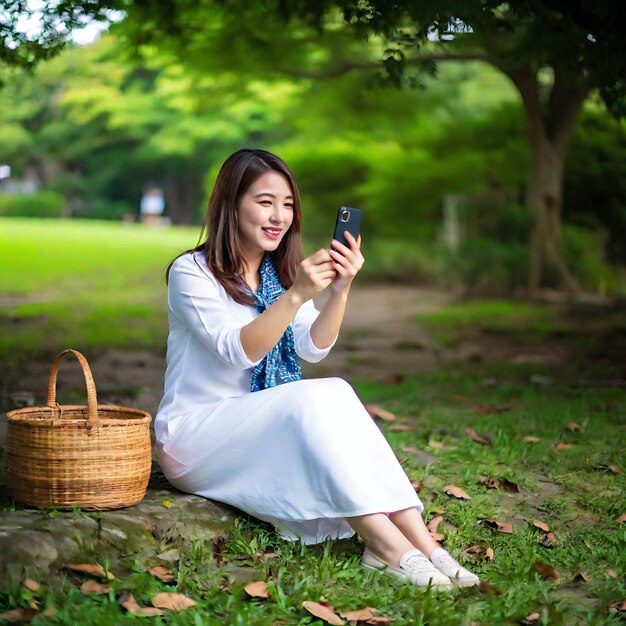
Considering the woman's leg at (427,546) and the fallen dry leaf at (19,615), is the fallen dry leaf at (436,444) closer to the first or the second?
the woman's leg at (427,546)

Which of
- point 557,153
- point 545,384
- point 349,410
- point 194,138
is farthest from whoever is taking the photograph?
point 194,138

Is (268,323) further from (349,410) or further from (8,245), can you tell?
(8,245)

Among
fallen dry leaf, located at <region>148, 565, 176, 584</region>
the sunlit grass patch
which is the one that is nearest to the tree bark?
the sunlit grass patch

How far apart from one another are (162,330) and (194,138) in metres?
21.1

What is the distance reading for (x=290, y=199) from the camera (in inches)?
137

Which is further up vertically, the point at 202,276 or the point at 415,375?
the point at 202,276

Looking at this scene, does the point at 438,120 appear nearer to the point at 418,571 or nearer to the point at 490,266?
the point at 490,266

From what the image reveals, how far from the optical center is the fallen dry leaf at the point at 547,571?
330 centimetres

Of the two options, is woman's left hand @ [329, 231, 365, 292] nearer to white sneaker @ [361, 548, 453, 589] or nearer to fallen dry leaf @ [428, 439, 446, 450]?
white sneaker @ [361, 548, 453, 589]

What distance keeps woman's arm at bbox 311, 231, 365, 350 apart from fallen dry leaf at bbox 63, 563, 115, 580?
3.60 ft

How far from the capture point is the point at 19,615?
2.62 metres

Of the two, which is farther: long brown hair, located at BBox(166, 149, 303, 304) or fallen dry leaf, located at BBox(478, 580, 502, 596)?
long brown hair, located at BBox(166, 149, 303, 304)

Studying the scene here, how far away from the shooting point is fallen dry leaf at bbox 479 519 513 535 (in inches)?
146

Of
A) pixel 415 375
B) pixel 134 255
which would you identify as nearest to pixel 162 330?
pixel 415 375
